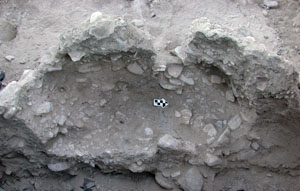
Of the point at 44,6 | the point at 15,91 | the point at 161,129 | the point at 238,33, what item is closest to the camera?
the point at 15,91

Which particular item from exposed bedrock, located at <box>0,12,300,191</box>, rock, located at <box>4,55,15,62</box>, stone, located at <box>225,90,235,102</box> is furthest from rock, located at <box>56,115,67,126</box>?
stone, located at <box>225,90,235,102</box>

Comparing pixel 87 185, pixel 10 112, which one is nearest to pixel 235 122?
pixel 87 185

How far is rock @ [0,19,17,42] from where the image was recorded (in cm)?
358

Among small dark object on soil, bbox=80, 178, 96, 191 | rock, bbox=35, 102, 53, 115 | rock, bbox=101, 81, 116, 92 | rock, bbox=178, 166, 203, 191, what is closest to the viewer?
rock, bbox=35, 102, 53, 115

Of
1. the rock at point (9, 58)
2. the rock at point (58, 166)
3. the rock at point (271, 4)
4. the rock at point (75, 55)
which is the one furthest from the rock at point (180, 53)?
the rock at point (271, 4)

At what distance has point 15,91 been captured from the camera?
2.87 m

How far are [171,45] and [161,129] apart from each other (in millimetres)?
654

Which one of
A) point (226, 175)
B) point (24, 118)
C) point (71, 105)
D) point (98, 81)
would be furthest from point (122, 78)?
point (226, 175)

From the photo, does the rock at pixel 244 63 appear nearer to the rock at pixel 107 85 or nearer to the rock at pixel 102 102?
the rock at pixel 107 85

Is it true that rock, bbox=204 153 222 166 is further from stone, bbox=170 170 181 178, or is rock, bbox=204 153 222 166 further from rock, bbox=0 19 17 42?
rock, bbox=0 19 17 42

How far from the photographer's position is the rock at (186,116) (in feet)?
10.7

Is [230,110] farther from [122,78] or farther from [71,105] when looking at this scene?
[71,105]

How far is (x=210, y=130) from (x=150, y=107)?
0.48 metres

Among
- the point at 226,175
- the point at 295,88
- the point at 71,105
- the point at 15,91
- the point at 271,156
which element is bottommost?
the point at 226,175
